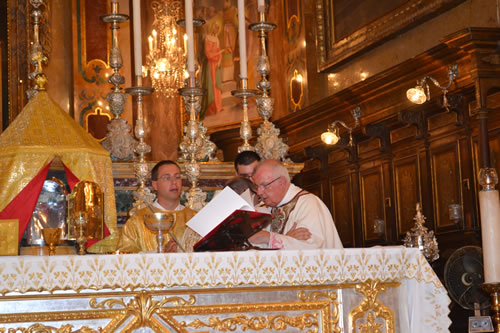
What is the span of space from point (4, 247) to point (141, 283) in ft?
2.26

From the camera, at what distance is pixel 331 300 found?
386cm

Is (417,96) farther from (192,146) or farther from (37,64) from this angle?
(37,64)

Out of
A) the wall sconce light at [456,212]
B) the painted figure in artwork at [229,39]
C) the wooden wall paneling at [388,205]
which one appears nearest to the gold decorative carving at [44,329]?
the wall sconce light at [456,212]

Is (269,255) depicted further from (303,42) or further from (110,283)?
(303,42)

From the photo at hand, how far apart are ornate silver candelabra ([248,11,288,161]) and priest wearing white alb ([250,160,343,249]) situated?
0.82 meters

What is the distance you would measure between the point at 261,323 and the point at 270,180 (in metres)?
1.28

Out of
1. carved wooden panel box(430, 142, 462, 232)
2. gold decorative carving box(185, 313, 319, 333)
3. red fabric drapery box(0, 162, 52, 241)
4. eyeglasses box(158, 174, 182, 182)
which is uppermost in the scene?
carved wooden panel box(430, 142, 462, 232)

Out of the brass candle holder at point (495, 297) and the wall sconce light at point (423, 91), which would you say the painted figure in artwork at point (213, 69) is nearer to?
the wall sconce light at point (423, 91)

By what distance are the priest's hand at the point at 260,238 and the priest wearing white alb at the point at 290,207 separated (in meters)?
0.19

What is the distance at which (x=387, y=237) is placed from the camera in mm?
10109

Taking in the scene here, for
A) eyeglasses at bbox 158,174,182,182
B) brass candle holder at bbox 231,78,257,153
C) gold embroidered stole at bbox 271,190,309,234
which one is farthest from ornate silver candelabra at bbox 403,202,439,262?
eyeglasses at bbox 158,174,182,182

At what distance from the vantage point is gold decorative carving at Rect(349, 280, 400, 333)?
3.89 metres

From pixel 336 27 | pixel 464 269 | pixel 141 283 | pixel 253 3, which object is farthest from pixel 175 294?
pixel 253 3

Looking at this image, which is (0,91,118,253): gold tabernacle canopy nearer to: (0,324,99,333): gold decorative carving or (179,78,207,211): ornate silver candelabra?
(179,78,207,211): ornate silver candelabra
